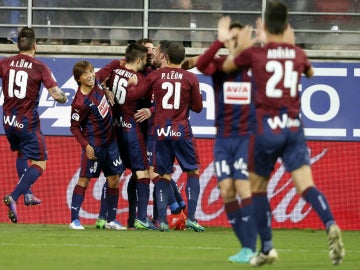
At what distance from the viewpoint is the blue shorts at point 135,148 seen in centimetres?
1499

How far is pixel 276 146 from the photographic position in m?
9.20

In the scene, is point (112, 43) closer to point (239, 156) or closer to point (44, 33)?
point (44, 33)

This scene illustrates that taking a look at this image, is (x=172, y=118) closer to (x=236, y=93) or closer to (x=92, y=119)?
(x=92, y=119)

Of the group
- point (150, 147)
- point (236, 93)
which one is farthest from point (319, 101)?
point (236, 93)

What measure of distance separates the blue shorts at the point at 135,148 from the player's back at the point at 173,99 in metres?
0.65

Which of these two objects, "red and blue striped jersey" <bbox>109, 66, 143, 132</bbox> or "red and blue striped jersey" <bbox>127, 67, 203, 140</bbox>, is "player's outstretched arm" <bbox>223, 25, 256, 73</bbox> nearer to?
"red and blue striped jersey" <bbox>127, 67, 203, 140</bbox>

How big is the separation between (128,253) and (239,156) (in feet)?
4.98

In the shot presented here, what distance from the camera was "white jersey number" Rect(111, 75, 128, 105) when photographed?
14.8 m

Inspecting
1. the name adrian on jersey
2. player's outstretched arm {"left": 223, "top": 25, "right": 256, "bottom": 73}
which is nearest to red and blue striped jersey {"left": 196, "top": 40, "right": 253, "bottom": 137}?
player's outstretched arm {"left": 223, "top": 25, "right": 256, "bottom": 73}

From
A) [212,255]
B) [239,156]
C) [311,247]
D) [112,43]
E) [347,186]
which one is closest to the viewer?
[239,156]

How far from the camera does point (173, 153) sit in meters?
14.6

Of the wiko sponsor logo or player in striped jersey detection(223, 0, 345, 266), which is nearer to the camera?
player in striped jersey detection(223, 0, 345, 266)

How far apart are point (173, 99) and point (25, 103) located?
6.15 feet

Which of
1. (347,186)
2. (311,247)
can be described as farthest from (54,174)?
(311,247)
